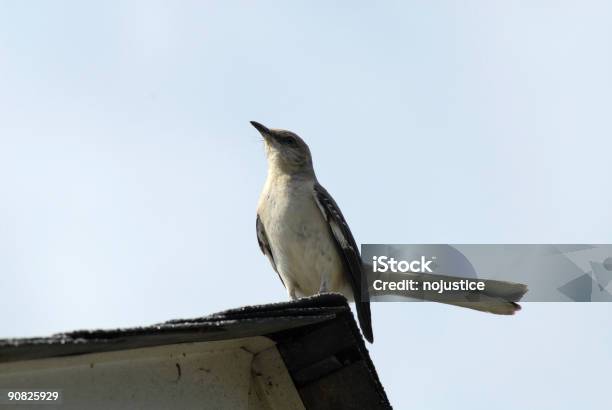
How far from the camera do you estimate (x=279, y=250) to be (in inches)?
375

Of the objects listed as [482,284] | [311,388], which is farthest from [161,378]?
[482,284]

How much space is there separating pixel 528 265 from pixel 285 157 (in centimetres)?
255

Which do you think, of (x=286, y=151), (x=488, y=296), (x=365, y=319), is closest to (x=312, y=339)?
(x=365, y=319)

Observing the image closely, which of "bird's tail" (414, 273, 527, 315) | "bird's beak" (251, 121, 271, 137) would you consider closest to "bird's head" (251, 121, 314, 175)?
"bird's beak" (251, 121, 271, 137)

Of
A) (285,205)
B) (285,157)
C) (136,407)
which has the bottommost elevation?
(136,407)

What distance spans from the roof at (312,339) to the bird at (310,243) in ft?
9.38

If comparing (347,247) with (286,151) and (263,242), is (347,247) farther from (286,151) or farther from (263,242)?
(286,151)

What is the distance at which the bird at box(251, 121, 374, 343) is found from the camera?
370 inches

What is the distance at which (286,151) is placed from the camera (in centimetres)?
1027

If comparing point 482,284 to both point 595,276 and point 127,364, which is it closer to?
point 595,276

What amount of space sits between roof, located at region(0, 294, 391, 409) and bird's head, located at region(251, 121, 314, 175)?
4008 mm

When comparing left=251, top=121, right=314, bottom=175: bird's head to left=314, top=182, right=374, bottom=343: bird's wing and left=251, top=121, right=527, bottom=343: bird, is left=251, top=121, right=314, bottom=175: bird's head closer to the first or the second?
left=251, top=121, right=527, bottom=343: bird

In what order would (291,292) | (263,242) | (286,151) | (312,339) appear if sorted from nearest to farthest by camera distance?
1. (312,339)
2. (291,292)
3. (263,242)
4. (286,151)

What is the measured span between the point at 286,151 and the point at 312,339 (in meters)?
4.36
